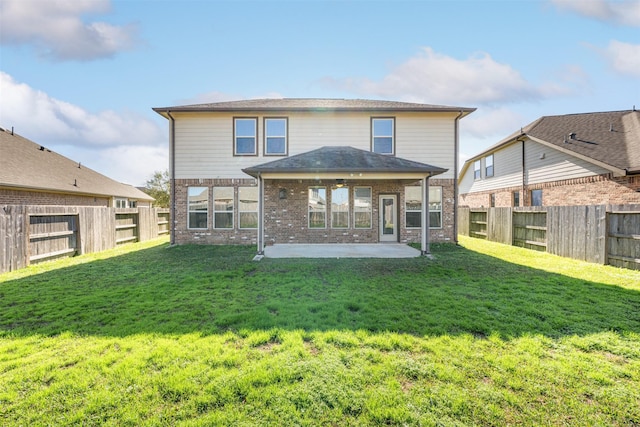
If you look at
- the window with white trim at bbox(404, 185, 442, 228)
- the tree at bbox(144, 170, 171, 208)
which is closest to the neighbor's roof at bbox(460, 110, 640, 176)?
the window with white trim at bbox(404, 185, 442, 228)

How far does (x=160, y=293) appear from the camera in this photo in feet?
18.5

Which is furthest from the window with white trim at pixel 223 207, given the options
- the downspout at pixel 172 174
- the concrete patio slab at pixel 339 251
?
the concrete patio slab at pixel 339 251

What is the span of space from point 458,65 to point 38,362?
728 inches

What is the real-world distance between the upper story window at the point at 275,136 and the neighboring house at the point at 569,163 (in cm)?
1279

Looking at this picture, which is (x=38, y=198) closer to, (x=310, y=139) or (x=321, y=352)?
(x=310, y=139)

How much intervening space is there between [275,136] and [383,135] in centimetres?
479

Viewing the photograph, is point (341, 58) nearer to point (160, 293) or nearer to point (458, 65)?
point (458, 65)

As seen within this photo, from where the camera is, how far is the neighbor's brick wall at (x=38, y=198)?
11.9 meters

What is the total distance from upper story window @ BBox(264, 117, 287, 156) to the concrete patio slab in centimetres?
418

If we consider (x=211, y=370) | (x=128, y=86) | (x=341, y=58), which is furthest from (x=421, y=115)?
(x=128, y=86)

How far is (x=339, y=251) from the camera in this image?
10.3 metres

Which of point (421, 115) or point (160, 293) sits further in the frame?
point (421, 115)

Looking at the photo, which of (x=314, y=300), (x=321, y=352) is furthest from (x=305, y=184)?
(x=321, y=352)

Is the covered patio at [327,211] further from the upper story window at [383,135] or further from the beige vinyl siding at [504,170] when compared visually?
the beige vinyl siding at [504,170]
